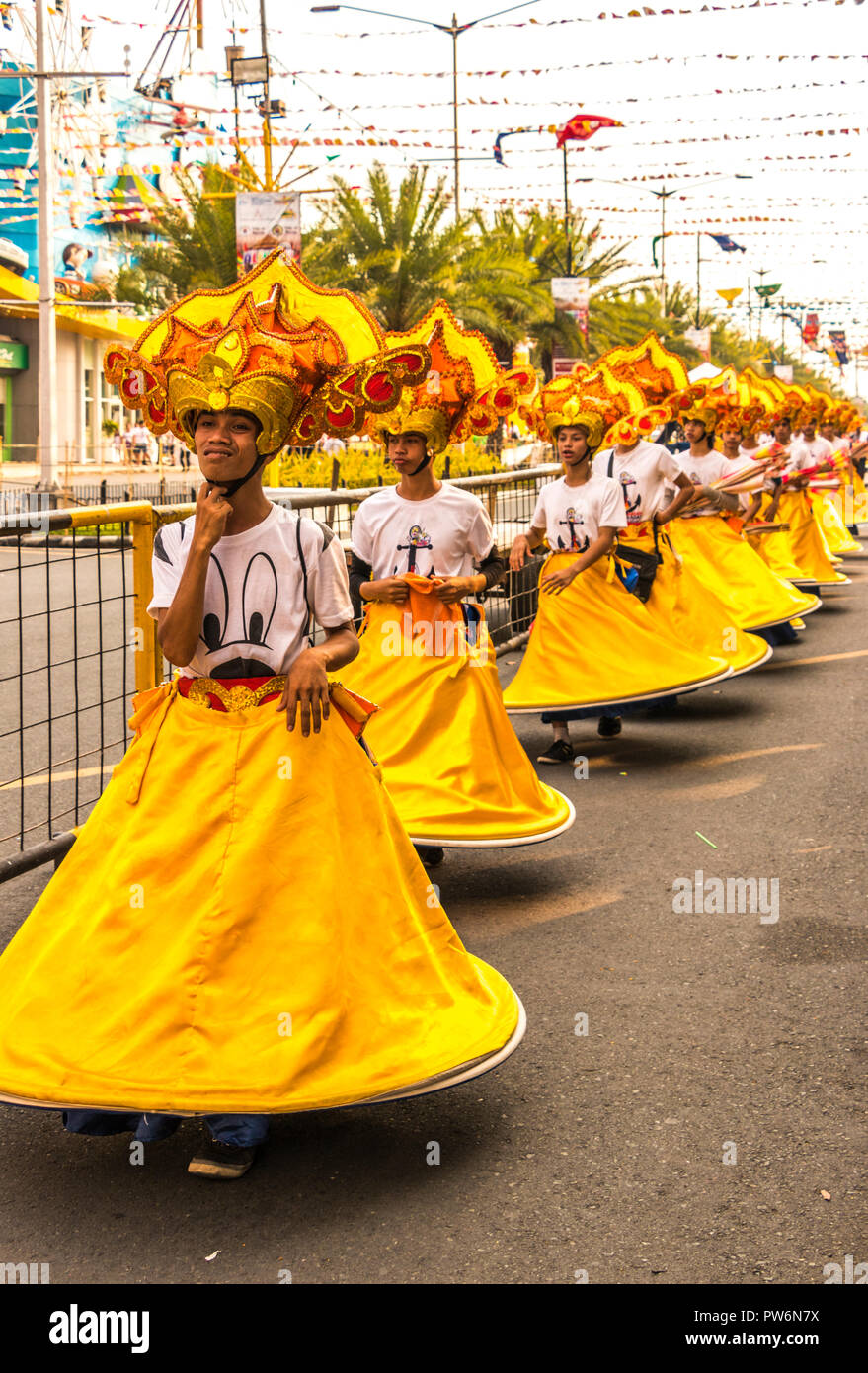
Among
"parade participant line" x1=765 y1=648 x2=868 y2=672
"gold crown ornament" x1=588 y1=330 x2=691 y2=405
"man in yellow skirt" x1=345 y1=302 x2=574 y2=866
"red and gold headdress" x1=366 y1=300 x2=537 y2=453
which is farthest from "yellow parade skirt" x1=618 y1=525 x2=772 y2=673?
"man in yellow skirt" x1=345 y1=302 x2=574 y2=866

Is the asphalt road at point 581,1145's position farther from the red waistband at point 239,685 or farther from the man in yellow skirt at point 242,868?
the red waistband at point 239,685

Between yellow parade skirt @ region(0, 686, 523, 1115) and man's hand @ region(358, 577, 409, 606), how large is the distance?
2532 millimetres

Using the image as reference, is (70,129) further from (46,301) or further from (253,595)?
(253,595)

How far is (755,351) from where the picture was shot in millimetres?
99750

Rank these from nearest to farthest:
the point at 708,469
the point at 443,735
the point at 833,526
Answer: the point at 443,735
the point at 708,469
the point at 833,526

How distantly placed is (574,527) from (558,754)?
1.30 meters

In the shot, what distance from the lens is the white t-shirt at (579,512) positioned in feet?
28.1

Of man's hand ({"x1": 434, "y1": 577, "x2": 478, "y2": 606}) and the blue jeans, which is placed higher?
man's hand ({"x1": 434, "y1": 577, "x2": 478, "y2": 606})

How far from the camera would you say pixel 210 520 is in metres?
3.90

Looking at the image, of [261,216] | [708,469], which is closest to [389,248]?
[261,216]

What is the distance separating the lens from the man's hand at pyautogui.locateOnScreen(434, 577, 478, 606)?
6562 millimetres

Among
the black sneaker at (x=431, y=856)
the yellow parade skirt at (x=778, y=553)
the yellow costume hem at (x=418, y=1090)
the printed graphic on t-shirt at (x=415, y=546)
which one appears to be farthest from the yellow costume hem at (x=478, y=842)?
the yellow parade skirt at (x=778, y=553)

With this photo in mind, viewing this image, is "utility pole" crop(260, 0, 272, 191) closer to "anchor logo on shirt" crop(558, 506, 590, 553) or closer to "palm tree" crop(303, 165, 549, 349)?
"palm tree" crop(303, 165, 549, 349)
